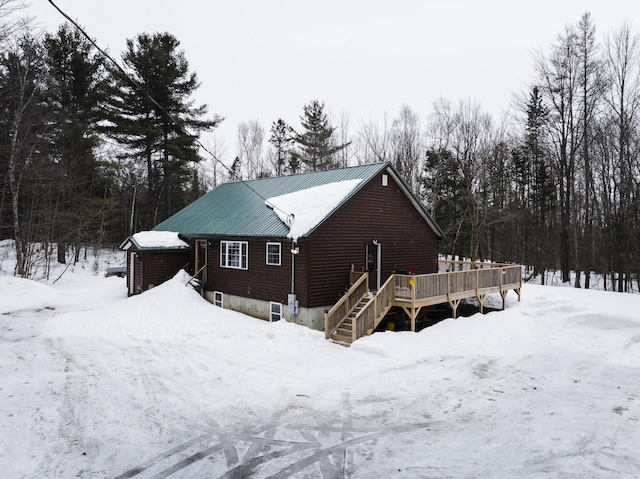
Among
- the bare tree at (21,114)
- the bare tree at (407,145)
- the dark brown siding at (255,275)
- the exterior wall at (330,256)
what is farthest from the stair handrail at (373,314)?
the bare tree at (407,145)

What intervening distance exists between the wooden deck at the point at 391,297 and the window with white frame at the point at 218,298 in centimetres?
644

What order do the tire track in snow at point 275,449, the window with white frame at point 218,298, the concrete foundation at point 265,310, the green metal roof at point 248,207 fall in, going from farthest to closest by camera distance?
the window with white frame at point 218,298 < the green metal roof at point 248,207 < the concrete foundation at point 265,310 < the tire track in snow at point 275,449

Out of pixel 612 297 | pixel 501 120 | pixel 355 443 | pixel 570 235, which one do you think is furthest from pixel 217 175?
pixel 355 443

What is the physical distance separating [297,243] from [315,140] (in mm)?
25482

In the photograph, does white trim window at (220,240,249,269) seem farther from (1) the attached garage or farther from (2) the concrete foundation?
(1) the attached garage

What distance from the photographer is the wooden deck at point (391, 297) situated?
40.9ft

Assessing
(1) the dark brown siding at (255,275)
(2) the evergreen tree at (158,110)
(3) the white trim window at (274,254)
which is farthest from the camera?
(2) the evergreen tree at (158,110)

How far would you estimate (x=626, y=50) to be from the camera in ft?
77.9

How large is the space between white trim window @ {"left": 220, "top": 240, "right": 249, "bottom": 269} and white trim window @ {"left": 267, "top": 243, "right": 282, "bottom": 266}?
1.45 metres

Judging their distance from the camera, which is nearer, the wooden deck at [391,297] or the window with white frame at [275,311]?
the wooden deck at [391,297]

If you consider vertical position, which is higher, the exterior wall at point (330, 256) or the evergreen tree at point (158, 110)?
the evergreen tree at point (158, 110)

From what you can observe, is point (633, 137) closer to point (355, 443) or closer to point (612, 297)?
point (612, 297)

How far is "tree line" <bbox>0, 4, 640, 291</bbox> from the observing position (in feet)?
78.3

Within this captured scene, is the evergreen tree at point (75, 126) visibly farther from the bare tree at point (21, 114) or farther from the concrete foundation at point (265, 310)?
the concrete foundation at point (265, 310)
